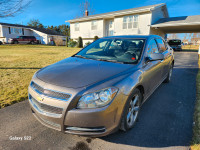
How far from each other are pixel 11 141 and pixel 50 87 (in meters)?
1.14

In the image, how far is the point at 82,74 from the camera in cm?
220

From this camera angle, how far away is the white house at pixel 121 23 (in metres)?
19.7

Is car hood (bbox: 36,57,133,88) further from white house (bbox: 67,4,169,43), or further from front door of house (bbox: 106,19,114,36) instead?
front door of house (bbox: 106,19,114,36)

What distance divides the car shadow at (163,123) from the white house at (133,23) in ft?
55.7

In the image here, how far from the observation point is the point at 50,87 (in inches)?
76.9

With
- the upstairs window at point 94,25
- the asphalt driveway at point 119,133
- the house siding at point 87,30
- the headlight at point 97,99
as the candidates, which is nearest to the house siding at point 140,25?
the house siding at point 87,30

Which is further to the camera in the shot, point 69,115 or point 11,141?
point 11,141

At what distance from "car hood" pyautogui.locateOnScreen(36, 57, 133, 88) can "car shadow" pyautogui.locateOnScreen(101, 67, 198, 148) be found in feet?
3.37

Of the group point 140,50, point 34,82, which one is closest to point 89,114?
point 34,82

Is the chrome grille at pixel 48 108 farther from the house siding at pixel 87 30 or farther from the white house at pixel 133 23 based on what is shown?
the house siding at pixel 87 30

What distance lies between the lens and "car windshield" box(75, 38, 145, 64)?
9.50ft

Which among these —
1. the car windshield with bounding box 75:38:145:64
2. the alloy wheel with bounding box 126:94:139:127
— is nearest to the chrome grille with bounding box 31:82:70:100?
the alloy wheel with bounding box 126:94:139:127

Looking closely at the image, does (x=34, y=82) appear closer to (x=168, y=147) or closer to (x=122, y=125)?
(x=122, y=125)

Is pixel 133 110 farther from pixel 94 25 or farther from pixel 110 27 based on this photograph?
pixel 94 25
